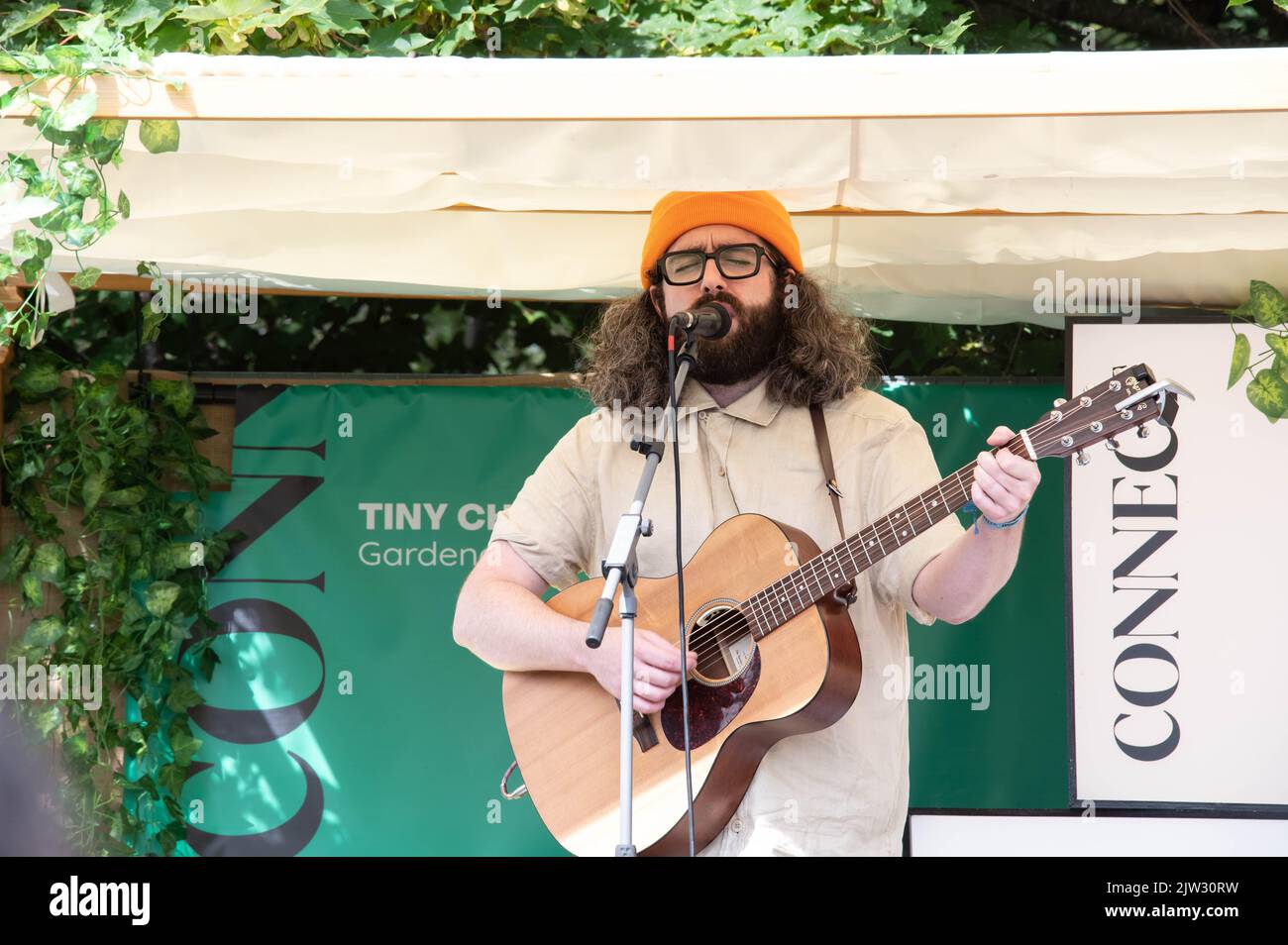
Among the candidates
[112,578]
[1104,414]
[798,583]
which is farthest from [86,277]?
[1104,414]

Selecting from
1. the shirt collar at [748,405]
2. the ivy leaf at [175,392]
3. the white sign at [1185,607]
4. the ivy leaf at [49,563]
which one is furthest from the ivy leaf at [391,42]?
the white sign at [1185,607]

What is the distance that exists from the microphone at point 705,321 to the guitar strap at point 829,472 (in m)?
0.32

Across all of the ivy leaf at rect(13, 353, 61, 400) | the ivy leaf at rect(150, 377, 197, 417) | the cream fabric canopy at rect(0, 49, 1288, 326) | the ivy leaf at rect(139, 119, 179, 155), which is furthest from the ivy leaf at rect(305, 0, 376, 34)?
the ivy leaf at rect(13, 353, 61, 400)

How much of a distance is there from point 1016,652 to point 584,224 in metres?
1.84

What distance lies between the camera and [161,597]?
14.1 feet

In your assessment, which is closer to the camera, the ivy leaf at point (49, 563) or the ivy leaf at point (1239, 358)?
the ivy leaf at point (1239, 358)

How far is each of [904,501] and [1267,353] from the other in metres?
1.39

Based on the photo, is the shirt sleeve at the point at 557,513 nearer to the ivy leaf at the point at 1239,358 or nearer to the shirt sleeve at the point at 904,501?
the shirt sleeve at the point at 904,501

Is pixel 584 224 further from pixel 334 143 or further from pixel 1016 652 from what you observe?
pixel 1016 652

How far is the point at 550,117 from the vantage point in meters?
2.66

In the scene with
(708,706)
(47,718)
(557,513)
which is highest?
(557,513)

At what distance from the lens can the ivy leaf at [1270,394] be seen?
3740 mm

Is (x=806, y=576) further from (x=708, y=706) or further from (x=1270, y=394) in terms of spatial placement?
(x=1270, y=394)
